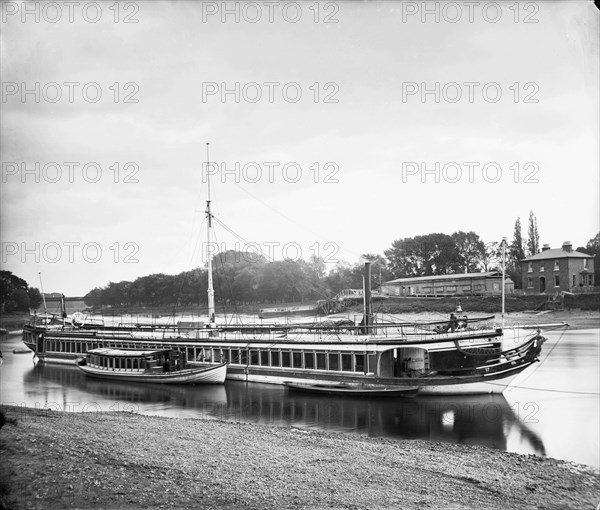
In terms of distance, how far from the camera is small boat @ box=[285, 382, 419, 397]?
29.3 feet

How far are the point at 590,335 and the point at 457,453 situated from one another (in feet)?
21.0

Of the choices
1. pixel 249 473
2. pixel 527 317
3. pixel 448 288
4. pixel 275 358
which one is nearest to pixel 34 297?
pixel 249 473

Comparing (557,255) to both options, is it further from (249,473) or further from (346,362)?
(346,362)

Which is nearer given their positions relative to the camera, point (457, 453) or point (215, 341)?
point (457, 453)

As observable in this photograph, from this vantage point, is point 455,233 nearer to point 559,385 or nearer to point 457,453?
point 457,453

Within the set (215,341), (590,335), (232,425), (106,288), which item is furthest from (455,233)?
(215,341)

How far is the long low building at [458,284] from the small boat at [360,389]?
7.85 feet

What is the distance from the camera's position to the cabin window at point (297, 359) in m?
10.8

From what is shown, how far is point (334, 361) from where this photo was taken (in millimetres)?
10172

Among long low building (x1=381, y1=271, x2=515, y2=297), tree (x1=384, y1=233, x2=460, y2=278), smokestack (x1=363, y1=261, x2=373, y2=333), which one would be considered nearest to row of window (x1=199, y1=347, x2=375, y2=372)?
smokestack (x1=363, y1=261, x2=373, y2=333)

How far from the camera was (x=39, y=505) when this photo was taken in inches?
121

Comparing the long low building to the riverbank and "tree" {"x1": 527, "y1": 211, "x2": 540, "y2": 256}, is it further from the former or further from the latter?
the riverbank

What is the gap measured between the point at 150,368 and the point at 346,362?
4857 mm

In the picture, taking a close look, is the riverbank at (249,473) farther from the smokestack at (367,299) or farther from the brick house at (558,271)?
the smokestack at (367,299)
